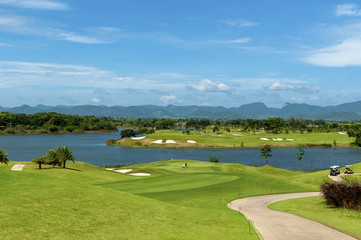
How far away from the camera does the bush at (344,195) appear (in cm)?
2731

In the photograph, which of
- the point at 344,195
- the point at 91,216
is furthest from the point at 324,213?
the point at 91,216

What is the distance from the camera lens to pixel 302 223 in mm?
21656

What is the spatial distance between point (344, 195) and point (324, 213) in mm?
3314

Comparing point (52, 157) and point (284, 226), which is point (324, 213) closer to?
point (284, 226)

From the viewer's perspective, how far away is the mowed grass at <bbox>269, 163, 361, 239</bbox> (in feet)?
67.9

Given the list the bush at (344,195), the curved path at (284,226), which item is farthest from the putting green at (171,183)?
the bush at (344,195)

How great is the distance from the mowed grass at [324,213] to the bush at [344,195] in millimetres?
728

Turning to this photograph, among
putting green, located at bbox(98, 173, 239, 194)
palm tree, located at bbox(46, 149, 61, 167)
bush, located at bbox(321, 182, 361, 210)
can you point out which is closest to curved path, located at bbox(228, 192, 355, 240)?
bush, located at bbox(321, 182, 361, 210)

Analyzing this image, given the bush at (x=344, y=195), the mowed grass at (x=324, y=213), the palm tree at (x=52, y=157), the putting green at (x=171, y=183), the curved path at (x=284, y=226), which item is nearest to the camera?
the curved path at (x=284, y=226)

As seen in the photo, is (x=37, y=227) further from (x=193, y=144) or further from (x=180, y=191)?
(x=193, y=144)

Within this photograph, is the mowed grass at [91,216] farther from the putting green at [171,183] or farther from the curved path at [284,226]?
the putting green at [171,183]

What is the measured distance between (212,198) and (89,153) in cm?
10163

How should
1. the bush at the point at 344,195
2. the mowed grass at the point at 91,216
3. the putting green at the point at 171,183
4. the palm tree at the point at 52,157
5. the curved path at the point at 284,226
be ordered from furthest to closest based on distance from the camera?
the palm tree at the point at 52,157 → the putting green at the point at 171,183 → the bush at the point at 344,195 → the curved path at the point at 284,226 → the mowed grass at the point at 91,216

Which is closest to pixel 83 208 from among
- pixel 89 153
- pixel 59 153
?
pixel 59 153
